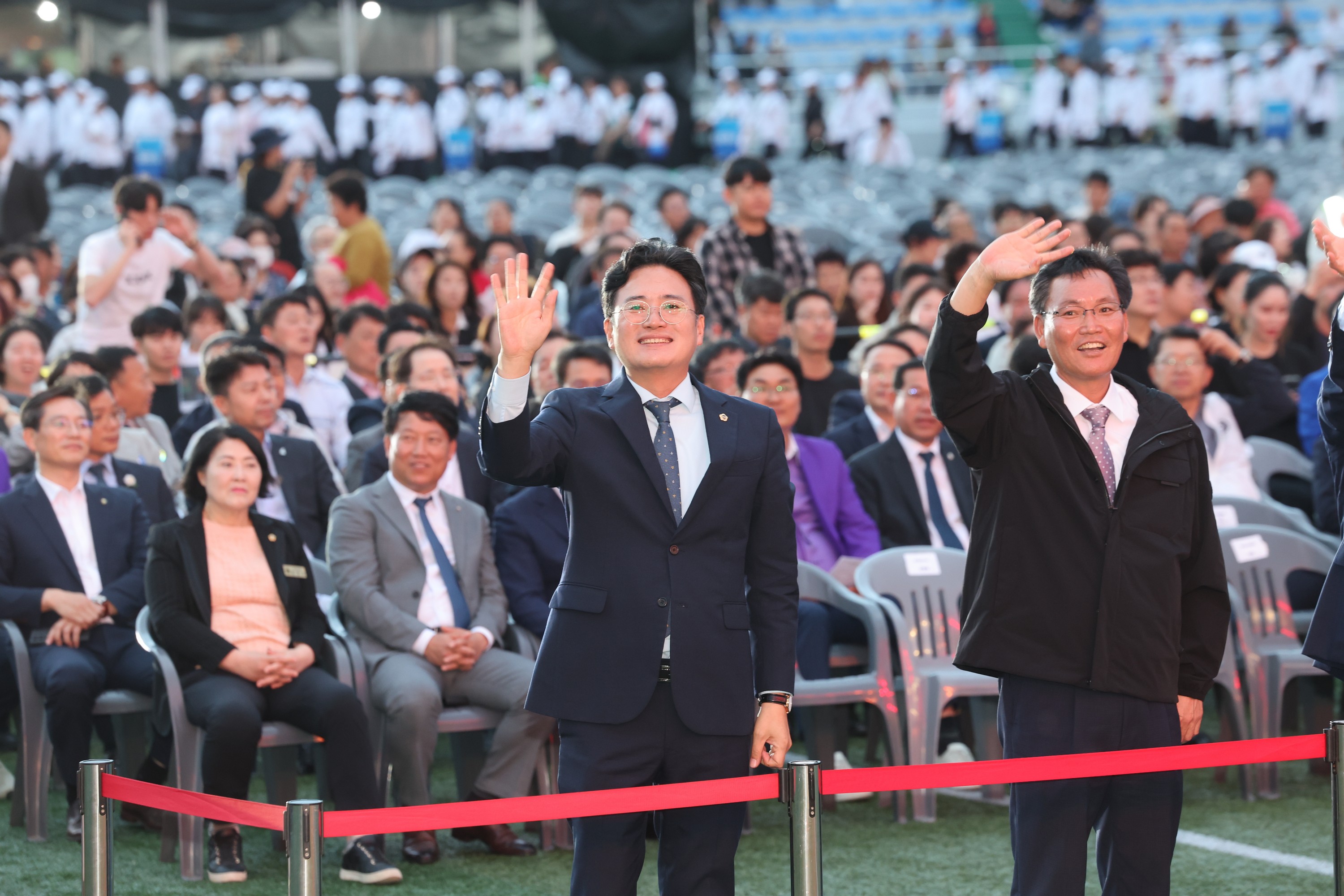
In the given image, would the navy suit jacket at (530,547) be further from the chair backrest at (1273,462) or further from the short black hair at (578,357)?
the chair backrest at (1273,462)

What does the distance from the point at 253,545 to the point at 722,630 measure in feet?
7.58

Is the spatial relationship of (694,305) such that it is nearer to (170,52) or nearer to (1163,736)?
(1163,736)

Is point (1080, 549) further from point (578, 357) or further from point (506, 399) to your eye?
point (578, 357)

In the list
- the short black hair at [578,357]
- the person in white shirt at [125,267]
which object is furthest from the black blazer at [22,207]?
the short black hair at [578,357]

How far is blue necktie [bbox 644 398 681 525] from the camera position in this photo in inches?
119

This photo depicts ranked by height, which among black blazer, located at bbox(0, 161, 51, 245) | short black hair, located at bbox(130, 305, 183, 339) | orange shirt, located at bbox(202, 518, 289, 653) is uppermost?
black blazer, located at bbox(0, 161, 51, 245)

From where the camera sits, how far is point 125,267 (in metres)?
7.92

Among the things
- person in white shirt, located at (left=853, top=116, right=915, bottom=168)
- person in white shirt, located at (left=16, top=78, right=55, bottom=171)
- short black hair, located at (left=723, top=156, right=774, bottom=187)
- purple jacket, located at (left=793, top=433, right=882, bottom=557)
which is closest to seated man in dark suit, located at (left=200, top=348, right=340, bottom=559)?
purple jacket, located at (left=793, top=433, right=882, bottom=557)

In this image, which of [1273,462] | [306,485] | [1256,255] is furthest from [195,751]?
[1256,255]

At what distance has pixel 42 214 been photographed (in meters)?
11.8

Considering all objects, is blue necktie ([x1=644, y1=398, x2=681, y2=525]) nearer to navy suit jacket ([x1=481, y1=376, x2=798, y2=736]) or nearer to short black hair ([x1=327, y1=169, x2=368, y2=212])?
navy suit jacket ([x1=481, y1=376, x2=798, y2=736])

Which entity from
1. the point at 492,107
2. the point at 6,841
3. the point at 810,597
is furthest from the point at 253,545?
the point at 492,107

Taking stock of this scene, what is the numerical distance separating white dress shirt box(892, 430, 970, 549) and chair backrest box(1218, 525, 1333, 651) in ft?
3.04

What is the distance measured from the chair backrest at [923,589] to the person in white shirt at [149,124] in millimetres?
17659
